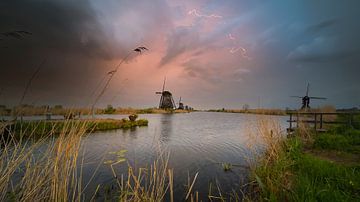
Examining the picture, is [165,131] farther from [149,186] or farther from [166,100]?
[166,100]

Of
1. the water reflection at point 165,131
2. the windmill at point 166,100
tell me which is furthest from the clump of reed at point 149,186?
the windmill at point 166,100

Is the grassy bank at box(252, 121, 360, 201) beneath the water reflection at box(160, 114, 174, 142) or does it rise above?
above

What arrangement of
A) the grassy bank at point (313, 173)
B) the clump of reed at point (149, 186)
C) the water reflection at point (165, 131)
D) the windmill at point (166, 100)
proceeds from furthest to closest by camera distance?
1. the windmill at point (166, 100)
2. the water reflection at point (165, 131)
3. the grassy bank at point (313, 173)
4. the clump of reed at point (149, 186)

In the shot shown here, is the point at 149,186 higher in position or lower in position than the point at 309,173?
higher

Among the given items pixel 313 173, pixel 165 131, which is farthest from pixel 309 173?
pixel 165 131

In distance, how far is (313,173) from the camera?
541cm

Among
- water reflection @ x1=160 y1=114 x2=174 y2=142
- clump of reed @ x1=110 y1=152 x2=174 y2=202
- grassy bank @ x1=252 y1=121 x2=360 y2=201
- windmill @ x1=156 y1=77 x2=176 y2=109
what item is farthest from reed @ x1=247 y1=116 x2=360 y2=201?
windmill @ x1=156 y1=77 x2=176 y2=109

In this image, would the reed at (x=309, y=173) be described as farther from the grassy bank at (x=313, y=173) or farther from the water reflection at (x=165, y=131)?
the water reflection at (x=165, y=131)

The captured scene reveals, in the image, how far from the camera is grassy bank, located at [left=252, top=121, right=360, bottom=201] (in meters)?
3.89

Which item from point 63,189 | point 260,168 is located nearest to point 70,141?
point 63,189

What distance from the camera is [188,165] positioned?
852cm

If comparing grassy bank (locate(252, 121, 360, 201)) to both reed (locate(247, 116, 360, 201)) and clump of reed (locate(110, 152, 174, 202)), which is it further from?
clump of reed (locate(110, 152, 174, 202))

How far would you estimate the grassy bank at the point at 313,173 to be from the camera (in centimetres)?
389

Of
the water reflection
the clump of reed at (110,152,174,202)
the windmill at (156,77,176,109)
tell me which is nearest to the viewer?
the clump of reed at (110,152,174,202)
